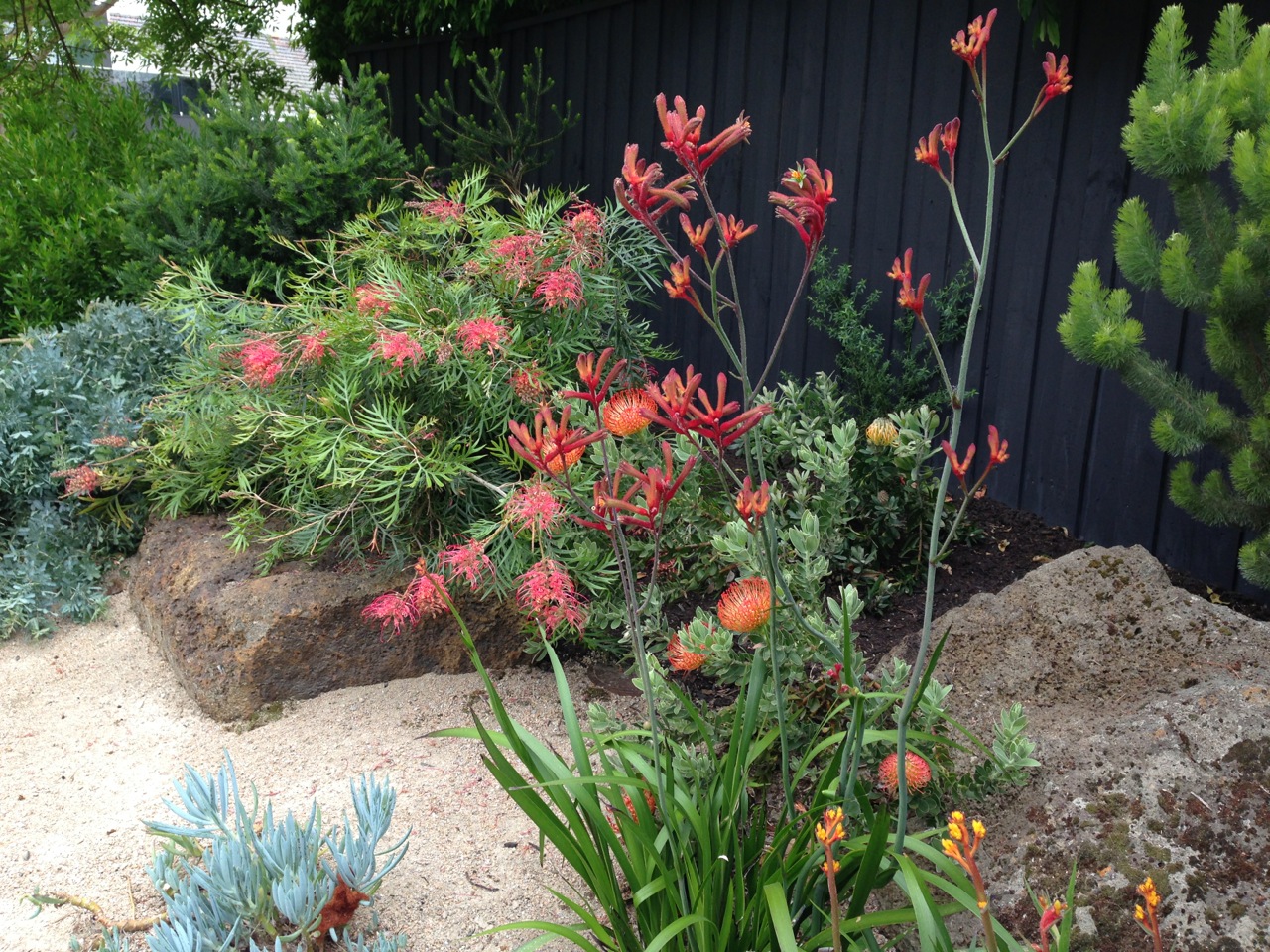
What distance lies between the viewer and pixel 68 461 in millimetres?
3770

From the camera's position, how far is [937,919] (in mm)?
1435

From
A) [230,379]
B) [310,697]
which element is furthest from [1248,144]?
[230,379]

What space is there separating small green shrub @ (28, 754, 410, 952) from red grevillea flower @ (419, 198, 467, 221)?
211cm

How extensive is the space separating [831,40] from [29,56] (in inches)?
317

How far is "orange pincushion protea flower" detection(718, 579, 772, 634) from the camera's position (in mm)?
1730

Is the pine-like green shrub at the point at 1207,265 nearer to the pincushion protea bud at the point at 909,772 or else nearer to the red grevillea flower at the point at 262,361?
the pincushion protea bud at the point at 909,772

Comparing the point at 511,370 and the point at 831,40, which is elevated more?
the point at 831,40

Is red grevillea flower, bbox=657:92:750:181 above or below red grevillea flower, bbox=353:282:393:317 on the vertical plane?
above

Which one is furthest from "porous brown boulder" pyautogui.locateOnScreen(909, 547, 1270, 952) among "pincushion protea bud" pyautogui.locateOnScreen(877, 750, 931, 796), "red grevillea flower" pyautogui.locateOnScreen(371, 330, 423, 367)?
"red grevillea flower" pyautogui.locateOnScreen(371, 330, 423, 367)

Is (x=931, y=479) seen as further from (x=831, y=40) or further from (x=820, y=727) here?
(x=831, y=40)

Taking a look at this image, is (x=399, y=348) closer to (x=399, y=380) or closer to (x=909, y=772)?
(x=399, y=380)

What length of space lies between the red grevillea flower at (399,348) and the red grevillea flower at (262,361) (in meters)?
0.42

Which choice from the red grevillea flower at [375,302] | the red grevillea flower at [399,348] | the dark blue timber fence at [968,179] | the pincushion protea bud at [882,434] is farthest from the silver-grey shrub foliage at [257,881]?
the dark blue timber fence at [968,179]

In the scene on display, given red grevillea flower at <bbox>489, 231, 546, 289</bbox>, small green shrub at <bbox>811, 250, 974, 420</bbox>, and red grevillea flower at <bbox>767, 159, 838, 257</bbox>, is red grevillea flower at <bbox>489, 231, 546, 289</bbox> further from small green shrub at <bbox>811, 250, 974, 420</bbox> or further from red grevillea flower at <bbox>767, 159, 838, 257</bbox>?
red grevillea flower at <bbox>767, 159, 838, 257</bbox>
